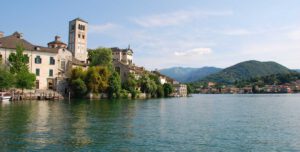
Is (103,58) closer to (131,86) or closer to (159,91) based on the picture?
(131,86)

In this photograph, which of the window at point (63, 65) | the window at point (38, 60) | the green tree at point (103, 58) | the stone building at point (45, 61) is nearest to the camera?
the stone building at point (45, 61)

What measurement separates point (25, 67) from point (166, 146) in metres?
56.8

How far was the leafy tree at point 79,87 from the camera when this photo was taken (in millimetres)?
79438

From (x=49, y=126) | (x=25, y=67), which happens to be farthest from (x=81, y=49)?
(x=49, y=126)

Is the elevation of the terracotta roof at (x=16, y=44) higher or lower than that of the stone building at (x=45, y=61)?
higher

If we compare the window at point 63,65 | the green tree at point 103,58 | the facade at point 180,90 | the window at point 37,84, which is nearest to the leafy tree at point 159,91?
the green tree at point 103,58

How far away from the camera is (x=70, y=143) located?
20.3 m

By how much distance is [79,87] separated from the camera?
79500 mm

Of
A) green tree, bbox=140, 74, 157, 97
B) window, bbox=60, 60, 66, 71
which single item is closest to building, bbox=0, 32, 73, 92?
window, bbox=60, 60, 66, 71

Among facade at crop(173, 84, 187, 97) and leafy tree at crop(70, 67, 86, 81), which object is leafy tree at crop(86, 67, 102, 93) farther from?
facade at crop(173, 84, 187, 97)

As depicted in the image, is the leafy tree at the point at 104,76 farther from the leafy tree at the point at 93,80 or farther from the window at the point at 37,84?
the window at the point at 37,84

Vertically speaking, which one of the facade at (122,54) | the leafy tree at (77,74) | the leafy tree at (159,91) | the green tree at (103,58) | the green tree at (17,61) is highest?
the facade at (122,54)

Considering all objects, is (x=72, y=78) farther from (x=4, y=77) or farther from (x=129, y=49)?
(x=129, y=49)

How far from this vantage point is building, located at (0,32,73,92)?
7200cm
